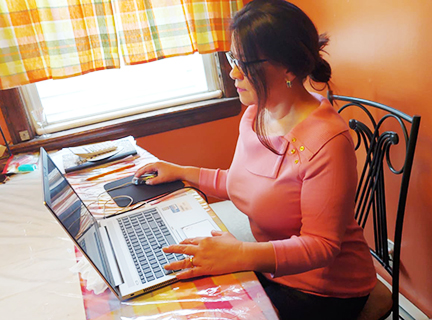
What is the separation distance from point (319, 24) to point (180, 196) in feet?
3.50

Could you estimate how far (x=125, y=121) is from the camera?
197 centimetres

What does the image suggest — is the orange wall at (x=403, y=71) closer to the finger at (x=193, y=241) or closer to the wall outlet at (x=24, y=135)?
the finger at (x=193, y=241)

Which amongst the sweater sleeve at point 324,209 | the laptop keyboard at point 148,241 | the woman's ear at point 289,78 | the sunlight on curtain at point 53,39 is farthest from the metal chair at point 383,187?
the sunlight on curtain at point 53,39

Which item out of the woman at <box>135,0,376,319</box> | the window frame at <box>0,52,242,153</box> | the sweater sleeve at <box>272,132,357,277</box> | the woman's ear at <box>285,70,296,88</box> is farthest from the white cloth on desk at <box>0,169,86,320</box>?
the woman's ear at <box>285,70,296,88</box>

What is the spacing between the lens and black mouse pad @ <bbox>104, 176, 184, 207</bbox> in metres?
1.13

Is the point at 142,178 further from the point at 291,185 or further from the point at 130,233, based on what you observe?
the point at 291,185

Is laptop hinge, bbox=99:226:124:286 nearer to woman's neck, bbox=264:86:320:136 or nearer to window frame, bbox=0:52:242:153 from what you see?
woman's neck, bbox=264:86:320:136

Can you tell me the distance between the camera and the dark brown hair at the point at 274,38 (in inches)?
33.6

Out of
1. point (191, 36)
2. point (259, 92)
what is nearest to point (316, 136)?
point (259, 92)

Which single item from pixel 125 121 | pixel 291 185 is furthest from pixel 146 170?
pixel 125 121

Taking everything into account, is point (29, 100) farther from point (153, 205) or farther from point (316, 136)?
point (316, 136)

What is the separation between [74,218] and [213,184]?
0.55 meters

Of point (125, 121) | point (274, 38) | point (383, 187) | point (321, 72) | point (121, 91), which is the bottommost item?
point (383, 187)

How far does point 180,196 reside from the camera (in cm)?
111
